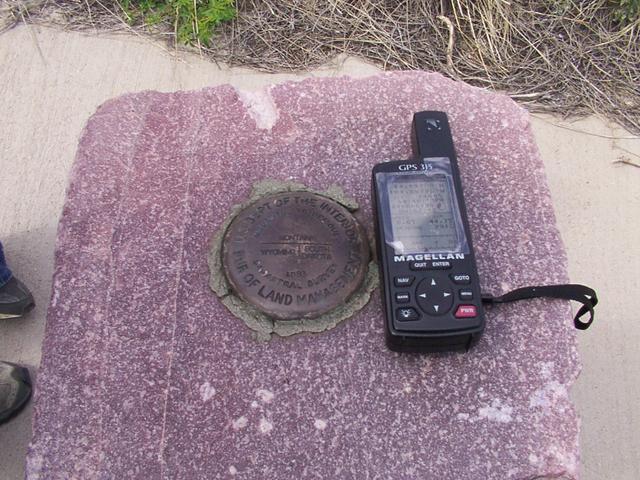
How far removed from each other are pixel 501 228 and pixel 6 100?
75.7 inches

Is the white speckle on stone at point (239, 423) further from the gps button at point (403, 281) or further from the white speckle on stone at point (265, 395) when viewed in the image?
the gps button at point (403, 281)

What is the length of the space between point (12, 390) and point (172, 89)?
120cm

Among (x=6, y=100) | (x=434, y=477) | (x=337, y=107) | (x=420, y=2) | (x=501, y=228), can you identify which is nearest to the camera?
(x=434, y=477)

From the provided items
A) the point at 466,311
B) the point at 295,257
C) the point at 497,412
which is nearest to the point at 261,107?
the point at 295,257

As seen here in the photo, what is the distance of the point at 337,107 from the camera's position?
150 cm

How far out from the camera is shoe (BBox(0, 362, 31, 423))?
1.80m

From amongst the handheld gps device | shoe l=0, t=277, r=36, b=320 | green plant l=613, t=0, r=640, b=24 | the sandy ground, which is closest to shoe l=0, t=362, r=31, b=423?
the sandy ground

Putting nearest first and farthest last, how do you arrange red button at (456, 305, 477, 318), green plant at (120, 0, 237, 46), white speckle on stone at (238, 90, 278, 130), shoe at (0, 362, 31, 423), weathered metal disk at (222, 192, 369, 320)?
red button at (456, 305, 477, 318)
weathered metal disk at (222, 192, 369, 320)
white speckle on stone at (238, 90, 278, 130)
shoe at (0, 362, 31, 423)
green plant at (120, 0, 237, 46)

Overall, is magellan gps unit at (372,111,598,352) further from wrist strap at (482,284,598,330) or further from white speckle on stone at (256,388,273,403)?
white speckle on stone at (256,388,273,403)

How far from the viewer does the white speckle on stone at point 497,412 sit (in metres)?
1.17

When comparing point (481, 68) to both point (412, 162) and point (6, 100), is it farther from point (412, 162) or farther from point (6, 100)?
point (6, 100)


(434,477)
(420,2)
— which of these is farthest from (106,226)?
(420,2)

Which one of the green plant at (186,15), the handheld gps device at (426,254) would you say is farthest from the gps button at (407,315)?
the green plant at (186,15)

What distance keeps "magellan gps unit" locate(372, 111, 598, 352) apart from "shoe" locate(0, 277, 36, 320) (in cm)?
119
